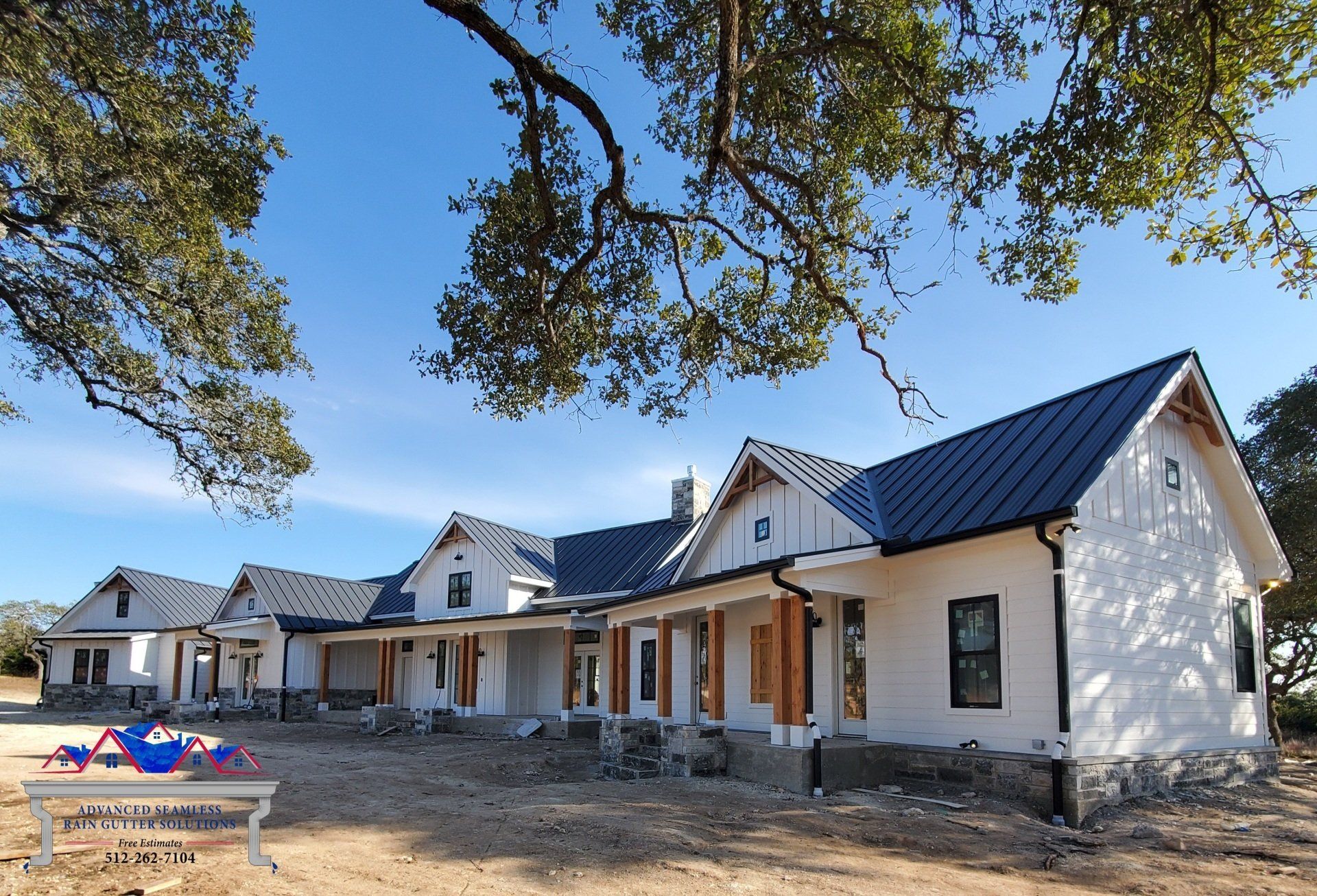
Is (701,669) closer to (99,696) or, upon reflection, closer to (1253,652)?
(1253,652)

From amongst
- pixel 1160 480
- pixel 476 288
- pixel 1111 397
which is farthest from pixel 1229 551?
pixel 476 288

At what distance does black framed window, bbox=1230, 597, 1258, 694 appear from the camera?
13.0 meters

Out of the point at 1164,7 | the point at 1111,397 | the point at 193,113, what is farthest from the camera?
the point at 1111,397

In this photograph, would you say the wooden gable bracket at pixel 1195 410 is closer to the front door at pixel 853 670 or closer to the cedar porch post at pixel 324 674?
the front door at pixel 853 670

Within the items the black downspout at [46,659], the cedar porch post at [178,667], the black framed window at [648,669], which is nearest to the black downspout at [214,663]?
the cedar porch post at [178,667]

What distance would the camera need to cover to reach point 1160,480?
1187 centimetres

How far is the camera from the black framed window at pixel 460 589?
23.7 meters

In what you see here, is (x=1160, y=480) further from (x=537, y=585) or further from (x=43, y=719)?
(x=43, y=719)

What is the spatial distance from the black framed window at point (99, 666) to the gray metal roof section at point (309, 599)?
399 inches

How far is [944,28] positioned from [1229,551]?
31.6ft

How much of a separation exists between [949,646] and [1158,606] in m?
2.96

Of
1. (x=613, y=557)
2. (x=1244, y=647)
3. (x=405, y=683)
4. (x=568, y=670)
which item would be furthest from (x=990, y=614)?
(x=405, y=683)

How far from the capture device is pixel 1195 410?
12.5m

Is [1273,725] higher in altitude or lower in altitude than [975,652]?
lower
